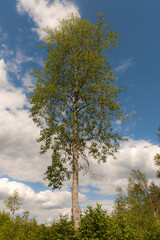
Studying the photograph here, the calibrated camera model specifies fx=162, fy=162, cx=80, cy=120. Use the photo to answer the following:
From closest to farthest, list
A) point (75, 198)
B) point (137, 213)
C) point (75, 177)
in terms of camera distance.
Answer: point (75, 198)
point (75, 177)
point (137, 213)

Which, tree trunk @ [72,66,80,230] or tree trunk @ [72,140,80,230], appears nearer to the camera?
tree trunk @ [72,140,80,230]

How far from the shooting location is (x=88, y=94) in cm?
1313

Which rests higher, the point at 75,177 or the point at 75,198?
the point at 75,177

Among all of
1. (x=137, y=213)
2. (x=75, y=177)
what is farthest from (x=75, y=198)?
(x=137, y=213)

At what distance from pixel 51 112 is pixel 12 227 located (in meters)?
12.2

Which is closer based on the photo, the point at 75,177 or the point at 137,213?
the point at 75,177

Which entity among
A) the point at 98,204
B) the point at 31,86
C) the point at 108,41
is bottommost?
the point at 98,204

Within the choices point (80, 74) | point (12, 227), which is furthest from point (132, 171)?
point (80, 74)

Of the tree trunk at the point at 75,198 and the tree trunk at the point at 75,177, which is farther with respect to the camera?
the tree trunk at the point at 75,177

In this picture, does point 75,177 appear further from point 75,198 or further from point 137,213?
point 137,213

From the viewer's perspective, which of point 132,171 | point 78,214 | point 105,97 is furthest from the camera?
point 132,171

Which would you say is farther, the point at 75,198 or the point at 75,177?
the point at 75,177

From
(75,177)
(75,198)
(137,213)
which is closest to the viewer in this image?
(75,198)

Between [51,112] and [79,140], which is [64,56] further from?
[79,140]
